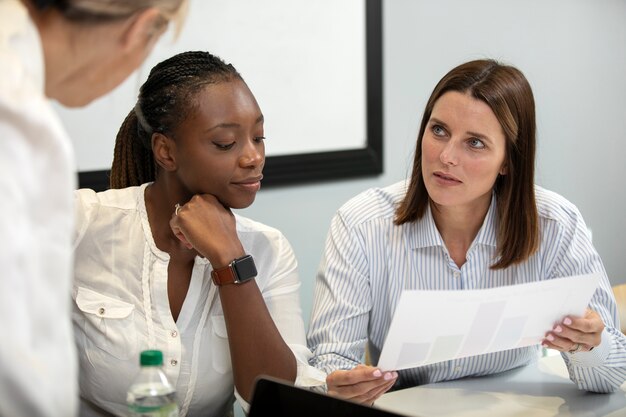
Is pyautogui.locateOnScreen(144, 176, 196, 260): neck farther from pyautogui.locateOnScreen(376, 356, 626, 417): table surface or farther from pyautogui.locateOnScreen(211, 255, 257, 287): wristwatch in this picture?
pyautogui.locateOnScreen(376, 356, 626, 417): table surface

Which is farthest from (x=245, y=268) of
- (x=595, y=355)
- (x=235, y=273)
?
(x=595, y=355)

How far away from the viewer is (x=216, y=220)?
1.77m

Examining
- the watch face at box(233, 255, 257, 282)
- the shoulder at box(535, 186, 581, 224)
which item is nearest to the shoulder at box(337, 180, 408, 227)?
the shoulder at box(535, 186, 581, 224)

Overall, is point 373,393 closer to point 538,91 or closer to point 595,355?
point 595,355

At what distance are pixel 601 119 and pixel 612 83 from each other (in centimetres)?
19

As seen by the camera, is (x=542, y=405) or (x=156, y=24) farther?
(x=542, y=405)

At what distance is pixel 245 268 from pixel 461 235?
2.18 ft

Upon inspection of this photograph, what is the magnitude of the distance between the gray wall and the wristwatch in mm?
1344

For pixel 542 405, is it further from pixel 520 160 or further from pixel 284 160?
pixel 284 160

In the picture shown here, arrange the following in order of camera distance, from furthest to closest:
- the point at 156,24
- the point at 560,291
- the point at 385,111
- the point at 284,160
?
the point at 385,111, the point at 284,160, the point at 560,291, the point at 156,24

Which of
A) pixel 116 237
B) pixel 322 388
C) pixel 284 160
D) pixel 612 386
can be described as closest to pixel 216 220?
pixel 116 237

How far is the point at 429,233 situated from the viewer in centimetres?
212

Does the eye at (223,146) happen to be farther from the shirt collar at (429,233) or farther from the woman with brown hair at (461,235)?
the shirt collar at (429,233)

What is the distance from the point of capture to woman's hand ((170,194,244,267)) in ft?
5.73
